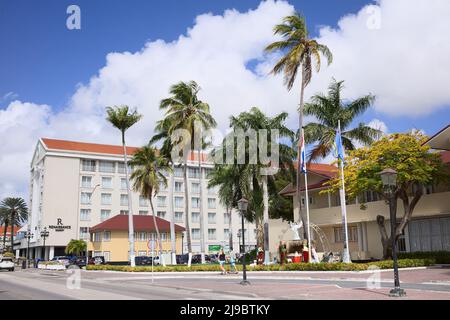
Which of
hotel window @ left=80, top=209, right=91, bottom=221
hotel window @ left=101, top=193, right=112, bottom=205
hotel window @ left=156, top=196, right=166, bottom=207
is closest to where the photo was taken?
hotel window @ left=80, top=209, right=91, bottom=221

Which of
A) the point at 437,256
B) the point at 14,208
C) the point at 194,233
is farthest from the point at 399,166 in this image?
the point at 14,208

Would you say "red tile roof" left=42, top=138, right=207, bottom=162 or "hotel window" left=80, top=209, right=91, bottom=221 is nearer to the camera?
"hotel window" left=80, top=209, right=91, bottom=221

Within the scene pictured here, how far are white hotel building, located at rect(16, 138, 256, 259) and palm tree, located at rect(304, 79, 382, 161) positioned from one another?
43.3 metres

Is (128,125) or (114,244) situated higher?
(128,125)

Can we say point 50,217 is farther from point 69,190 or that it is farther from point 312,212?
point 312,212

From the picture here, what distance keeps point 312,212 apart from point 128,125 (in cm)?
1870

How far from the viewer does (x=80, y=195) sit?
81.7 meters

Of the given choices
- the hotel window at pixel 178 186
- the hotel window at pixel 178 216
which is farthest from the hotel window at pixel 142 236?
the hotel window at pixel 178 186

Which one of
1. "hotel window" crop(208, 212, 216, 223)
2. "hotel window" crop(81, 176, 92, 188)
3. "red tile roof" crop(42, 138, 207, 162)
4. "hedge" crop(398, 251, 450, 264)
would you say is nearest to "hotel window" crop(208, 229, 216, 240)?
"hotel window" crop(208, 212, 216, 223)

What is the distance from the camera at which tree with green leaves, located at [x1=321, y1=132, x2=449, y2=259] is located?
3050 centimetres

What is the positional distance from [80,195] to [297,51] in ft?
188

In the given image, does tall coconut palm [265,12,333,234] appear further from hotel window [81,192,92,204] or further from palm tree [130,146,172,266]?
hotel window [81,192,92,204]

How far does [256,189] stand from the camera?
148 ft
